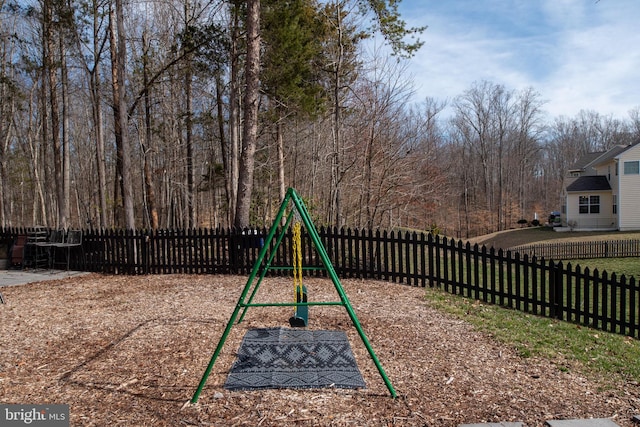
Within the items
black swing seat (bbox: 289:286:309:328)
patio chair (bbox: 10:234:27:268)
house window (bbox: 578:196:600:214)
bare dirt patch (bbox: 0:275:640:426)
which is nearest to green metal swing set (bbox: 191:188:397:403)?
black swing seat (bbox: 289:286:309:328)

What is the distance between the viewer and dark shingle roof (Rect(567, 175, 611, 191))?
3064cm

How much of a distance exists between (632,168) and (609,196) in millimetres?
2901

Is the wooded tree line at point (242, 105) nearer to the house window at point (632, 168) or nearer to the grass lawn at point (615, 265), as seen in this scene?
the grass lawn at point (615, 265)

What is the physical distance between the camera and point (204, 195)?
33.5 m

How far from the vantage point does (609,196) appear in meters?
30.5

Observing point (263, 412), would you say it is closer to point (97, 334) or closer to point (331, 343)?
point (331, 343)

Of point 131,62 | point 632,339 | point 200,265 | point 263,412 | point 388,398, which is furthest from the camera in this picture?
point 131,62

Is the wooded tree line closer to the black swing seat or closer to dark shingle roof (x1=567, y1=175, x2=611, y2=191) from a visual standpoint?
the black swing seat

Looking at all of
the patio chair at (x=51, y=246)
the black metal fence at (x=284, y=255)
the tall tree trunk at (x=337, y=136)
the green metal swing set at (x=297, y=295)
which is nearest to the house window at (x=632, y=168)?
the black metal fence at (x=284, y=255)

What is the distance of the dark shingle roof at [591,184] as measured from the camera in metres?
30.6

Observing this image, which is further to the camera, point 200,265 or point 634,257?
point 634,257

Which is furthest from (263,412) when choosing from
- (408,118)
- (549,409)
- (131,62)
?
(131,62)

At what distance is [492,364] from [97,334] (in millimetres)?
4837

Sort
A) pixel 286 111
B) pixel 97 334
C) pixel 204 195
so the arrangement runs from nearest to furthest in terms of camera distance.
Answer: pixel 97 334 < pixel 286 111 < pixel 204 195
